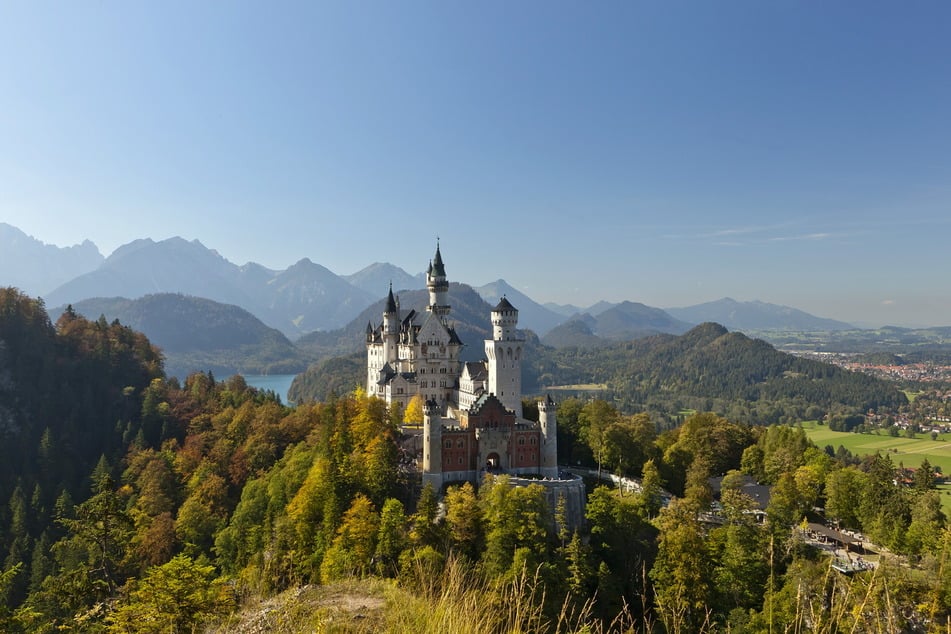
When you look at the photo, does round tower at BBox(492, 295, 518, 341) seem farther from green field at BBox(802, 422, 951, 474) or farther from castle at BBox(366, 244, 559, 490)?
green field at BBox(802, 422, 951, 474)

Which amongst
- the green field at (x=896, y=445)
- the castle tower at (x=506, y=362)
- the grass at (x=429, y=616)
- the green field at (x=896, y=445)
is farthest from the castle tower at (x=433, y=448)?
the green field at (x=896, y=445)

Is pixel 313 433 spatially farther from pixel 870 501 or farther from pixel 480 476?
pixel 870 501

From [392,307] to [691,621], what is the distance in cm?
4684

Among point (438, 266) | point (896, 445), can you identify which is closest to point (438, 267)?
point (438, 266)

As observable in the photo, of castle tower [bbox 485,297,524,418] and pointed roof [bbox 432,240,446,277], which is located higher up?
pointed roof [bbox 432,240,446,277]

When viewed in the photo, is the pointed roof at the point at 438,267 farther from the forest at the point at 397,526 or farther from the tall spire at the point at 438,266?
the forest at the point at 397,526

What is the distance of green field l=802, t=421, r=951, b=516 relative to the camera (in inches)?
4182

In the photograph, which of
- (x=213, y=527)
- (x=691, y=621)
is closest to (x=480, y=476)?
(x=691, y=621)

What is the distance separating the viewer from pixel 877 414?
183 meters

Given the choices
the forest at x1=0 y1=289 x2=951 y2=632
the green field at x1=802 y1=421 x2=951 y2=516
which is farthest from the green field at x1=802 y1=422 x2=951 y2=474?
the forest at x1=0 y1=289 x2=951 y2=632

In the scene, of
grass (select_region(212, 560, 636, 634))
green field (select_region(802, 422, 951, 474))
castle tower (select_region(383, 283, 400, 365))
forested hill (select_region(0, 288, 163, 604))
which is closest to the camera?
grass (select_region(212, 560, 636, 634))

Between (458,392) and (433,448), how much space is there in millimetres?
19256

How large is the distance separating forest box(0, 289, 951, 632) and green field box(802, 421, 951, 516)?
148 feet

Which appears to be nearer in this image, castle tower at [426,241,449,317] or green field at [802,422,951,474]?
castle tower at [426,241,449,317]
